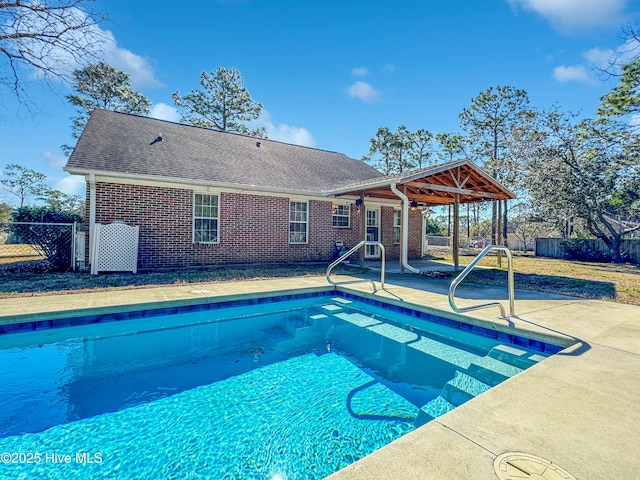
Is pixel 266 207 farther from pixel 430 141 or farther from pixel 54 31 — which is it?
pixel 430 141

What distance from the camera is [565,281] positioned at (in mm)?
8836

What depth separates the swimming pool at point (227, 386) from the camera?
243cm

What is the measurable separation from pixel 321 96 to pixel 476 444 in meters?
16.9

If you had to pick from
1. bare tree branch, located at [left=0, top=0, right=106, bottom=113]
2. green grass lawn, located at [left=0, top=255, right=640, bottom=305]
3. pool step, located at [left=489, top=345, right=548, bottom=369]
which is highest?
bare tree branch, located at [left=0, top=0, right=106, bottom=113]

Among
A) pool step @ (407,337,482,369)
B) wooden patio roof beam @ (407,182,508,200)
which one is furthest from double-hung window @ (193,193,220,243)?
pool step @ (407,337,482,369)

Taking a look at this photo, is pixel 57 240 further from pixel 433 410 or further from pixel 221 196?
pixel 433 410

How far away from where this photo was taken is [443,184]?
35.7ft

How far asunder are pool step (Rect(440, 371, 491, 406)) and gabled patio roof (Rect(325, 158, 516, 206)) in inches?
237

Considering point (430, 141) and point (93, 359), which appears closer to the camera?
point (93, 359)

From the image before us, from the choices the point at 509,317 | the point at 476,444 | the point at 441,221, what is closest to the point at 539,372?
the point at 476,444

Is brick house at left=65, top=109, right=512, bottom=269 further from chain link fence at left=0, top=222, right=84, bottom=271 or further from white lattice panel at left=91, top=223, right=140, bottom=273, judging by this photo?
chain link fence at left=0, top=222, right=84, bottom=271

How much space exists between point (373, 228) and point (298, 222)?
3.49 metres

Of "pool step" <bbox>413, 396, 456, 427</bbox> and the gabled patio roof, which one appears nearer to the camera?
"pool step" <bbox>413, 396, 456, 427</bbox>

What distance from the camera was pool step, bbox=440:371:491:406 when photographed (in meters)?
3.28
